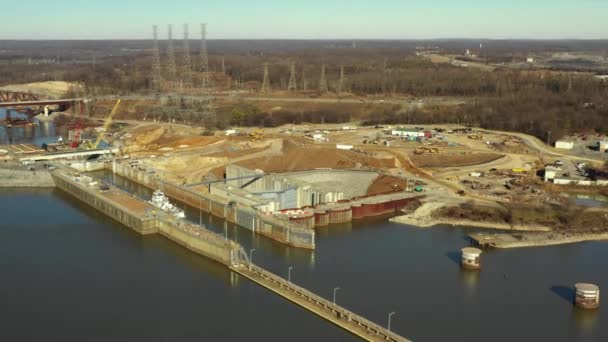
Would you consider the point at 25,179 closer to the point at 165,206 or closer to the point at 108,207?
the point at 108,207

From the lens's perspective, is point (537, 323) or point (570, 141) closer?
point (537, 323)

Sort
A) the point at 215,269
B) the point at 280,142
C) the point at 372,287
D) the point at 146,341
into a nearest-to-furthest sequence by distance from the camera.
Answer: the point at 146,341
the point at 372,287
the point at 215,269
the point at 280,142

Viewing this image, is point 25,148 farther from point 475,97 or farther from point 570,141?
point 475,97

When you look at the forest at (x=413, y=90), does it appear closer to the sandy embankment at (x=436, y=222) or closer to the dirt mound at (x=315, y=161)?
the dirt mound at (x=315, y=161)

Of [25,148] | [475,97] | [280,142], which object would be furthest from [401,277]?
[475,97]

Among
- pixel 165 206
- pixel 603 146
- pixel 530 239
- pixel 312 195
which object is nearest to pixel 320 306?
pixel 530 239

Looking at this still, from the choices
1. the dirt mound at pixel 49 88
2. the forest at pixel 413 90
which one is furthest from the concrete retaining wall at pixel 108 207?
the dirt mound at pixel 49 88

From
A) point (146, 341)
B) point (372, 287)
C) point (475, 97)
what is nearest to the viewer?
point (146, 341)
